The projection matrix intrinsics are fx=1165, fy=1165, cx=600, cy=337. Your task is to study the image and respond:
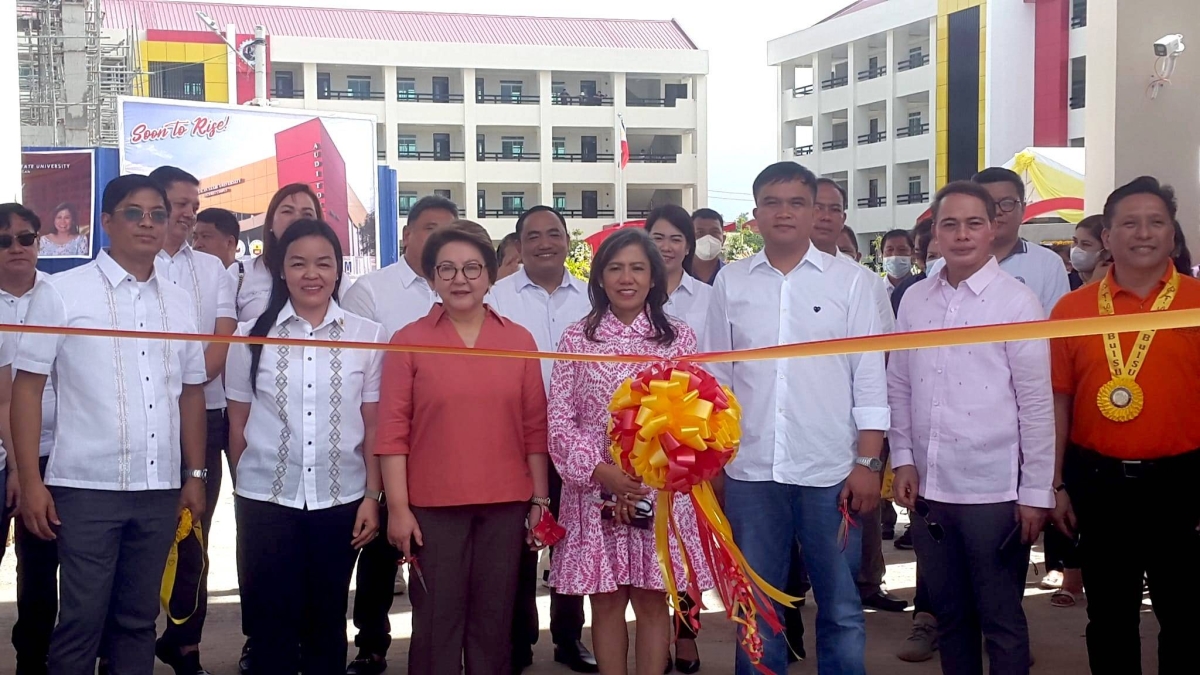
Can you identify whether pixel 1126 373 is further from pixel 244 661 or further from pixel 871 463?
pixel 244 661

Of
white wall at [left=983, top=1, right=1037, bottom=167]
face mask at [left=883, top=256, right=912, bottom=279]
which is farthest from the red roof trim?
face mask at [left=883, top=256, right=912, bottom=279]

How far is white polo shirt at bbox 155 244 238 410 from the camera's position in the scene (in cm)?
458

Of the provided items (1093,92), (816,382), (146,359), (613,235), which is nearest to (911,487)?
(816,382)

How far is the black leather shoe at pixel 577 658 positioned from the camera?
15.7 feet

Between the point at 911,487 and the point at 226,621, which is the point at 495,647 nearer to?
the point at 911,487

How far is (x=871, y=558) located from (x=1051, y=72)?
3142cm

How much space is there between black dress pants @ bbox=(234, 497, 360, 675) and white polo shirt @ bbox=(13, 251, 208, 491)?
342mm

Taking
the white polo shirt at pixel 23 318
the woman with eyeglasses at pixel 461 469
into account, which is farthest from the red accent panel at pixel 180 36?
the woman with eyeglasses at pixel 461 469

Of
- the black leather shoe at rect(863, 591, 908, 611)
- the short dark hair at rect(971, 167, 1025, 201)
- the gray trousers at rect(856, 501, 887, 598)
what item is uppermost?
the short dark hair at rect(971, 167, 1025, 201)

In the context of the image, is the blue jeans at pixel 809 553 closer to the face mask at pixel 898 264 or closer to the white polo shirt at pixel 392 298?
the white polo shirt at pixel 392 298

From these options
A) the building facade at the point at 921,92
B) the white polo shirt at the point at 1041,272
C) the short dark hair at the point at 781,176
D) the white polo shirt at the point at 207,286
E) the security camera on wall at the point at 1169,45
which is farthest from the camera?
the building facade at the point at 921,92

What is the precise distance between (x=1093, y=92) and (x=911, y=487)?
4998 mm

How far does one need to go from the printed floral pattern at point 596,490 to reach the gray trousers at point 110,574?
1.28 m

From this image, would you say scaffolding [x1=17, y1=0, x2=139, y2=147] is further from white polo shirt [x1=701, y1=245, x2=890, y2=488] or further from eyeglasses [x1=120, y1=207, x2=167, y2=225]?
white polo shirt [x1=701, y1=245, x2=890, y2=488]
